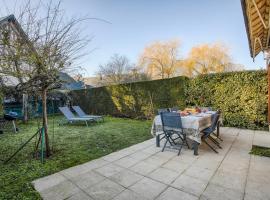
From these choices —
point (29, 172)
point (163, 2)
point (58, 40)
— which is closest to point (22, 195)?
point (29, 172)

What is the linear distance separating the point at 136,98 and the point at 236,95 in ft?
17.5

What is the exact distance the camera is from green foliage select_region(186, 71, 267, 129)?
22.1 ft

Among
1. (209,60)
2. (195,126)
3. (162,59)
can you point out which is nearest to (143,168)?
(195,126)

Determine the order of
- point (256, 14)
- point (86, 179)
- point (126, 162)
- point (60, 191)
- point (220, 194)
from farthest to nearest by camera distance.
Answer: point (256, 14)
point (126, 162)
point (86, 179)
point (60, 191)
point (220, 194)

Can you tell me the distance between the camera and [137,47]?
22.1m

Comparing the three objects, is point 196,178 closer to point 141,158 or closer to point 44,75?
point 141,158

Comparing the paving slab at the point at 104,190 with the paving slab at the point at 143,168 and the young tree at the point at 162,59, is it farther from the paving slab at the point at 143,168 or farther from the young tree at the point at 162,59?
the young tree at the point at 162,59

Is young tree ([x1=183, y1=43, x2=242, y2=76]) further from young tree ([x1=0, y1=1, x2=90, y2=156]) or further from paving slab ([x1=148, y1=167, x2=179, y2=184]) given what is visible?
paving slab ([x1=148, y1=167, x2=179, y2=184])

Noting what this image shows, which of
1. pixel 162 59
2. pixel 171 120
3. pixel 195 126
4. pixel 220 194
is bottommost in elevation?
pixel 220 194

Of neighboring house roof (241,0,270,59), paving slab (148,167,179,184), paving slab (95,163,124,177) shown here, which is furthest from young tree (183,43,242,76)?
paving slab (95,163,124,177)

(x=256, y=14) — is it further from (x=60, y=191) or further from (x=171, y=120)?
(x=60, y=191)

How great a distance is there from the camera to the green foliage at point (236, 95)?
266 inches

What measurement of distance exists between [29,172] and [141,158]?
226 cm

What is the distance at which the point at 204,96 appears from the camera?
8062 mm
